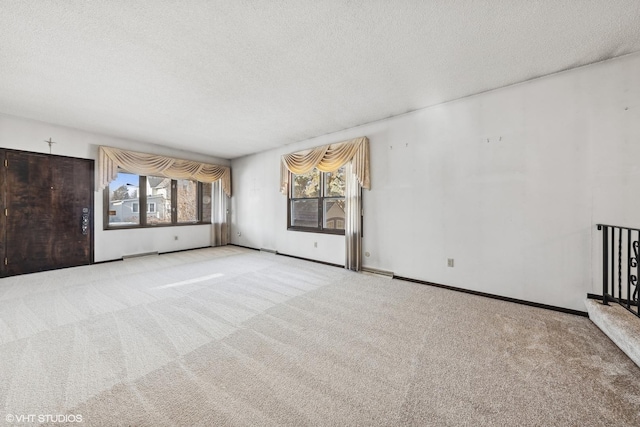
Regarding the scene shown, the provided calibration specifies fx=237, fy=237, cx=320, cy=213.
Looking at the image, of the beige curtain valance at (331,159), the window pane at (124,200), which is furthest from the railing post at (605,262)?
the window pane at (124,200)

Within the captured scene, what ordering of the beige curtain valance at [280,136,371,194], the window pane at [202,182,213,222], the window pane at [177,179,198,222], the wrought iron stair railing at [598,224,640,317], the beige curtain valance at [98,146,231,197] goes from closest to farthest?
the wrought iron stair railing at [598,224,640,317] < the beige curtain valance at [280,136,371,194] < the beige curtain valance at [98,146,231,197] < the window pane at [177,179,198,222] < the window pane at [202,182,213,222]

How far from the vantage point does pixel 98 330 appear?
88.5 inches

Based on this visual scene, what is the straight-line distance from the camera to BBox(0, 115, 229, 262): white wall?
408 centimetres

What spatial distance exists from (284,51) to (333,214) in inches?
130

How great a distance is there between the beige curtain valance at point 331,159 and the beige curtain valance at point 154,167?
89.7 inches

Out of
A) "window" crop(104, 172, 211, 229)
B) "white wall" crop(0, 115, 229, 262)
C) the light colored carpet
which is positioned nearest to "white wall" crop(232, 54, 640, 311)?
the light colored carpet

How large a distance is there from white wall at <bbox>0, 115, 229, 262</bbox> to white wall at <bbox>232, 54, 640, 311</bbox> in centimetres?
486

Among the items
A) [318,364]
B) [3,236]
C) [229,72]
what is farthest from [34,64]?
[318,364]

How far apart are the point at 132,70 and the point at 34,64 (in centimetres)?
95

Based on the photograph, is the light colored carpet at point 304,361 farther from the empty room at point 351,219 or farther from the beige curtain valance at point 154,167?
the beige curtain valance at point 154,167

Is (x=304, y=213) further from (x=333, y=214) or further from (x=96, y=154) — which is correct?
(x=96, y=154)

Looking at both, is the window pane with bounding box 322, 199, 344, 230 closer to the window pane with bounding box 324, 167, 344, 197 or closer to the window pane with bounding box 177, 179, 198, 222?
the window pane with bounding box 324, 167, 344, 197

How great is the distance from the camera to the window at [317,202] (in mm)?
5055

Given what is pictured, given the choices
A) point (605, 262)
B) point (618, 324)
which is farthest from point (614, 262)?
point (618, 324)
